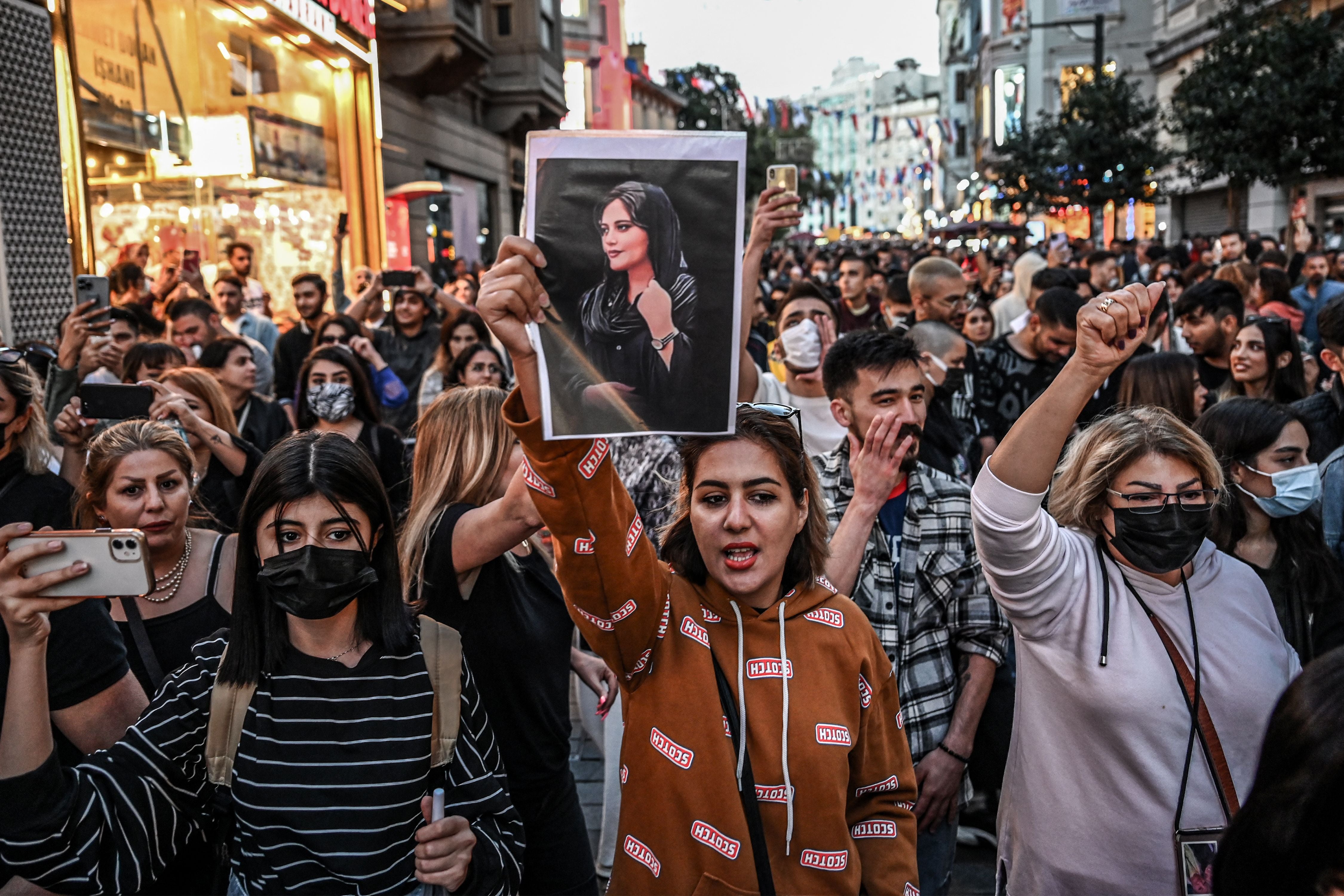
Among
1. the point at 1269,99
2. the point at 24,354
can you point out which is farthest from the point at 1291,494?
the point at 1269,99

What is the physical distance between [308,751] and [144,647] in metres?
0.93

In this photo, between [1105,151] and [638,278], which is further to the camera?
[1105,151]

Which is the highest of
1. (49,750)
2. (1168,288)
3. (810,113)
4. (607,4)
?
(607,4)

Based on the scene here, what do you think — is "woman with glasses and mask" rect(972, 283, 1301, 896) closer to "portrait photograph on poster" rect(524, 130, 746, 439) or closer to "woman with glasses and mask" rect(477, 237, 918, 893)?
"woman with glasses and mask" rect(477, 237, 918, 893)

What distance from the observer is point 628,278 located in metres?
2.07

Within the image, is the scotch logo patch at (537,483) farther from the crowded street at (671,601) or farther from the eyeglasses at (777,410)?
the eyeglasses at (777,410)

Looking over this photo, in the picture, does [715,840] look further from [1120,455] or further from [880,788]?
[1120,455]

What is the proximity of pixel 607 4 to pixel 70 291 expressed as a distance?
4820 centimetres

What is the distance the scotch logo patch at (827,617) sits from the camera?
7.91 ft

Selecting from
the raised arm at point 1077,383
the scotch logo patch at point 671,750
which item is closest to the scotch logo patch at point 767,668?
the scotch logo patch at point 671,750

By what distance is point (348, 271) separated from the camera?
16.8 m

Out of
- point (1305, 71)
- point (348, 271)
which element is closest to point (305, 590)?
point (348, 271)

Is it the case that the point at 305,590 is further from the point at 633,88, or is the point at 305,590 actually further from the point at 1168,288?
the point at 633,88

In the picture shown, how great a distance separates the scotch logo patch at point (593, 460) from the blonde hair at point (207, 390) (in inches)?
137
